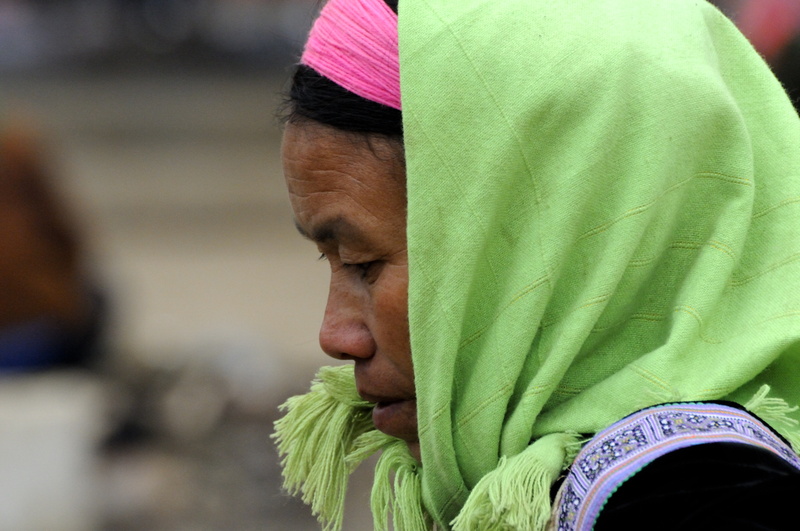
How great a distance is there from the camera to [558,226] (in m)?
1.45

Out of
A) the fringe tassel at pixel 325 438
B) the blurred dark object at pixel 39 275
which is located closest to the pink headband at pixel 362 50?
the fringe tassel at pixel 325 438

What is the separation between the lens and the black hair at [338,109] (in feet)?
5.16

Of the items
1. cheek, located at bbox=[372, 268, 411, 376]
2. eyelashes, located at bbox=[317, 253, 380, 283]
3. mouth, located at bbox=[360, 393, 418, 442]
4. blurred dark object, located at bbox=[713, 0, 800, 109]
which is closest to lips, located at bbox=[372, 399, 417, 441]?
mouth, located at bbox=[360, 393, 418, 442]

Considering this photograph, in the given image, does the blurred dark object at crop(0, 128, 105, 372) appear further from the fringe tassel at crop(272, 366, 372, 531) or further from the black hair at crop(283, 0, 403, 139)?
the black hair at crop(283, 0, 403, 139)

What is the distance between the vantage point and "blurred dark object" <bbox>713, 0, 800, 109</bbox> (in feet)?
18.7

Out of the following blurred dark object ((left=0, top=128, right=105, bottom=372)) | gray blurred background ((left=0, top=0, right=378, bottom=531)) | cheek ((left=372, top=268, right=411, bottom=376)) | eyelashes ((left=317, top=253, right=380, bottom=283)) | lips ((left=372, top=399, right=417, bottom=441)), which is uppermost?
eyelashes ((left=317, top=253, right=380, bottom=283))

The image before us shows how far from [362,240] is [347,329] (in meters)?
0.17

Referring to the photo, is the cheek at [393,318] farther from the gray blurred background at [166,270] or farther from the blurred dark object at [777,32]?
the blurred dark object at [777,32]

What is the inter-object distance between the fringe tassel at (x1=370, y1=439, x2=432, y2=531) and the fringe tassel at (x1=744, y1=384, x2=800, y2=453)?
2.08ft

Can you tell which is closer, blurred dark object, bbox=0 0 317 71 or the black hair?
the black hair

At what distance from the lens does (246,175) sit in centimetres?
1146

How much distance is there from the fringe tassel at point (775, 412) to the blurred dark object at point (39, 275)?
4.62 metres

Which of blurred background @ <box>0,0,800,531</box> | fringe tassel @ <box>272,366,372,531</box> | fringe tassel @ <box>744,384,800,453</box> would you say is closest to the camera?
fringe tassel @ <box>744,384,800,453</box>

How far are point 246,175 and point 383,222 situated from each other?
10.1m
